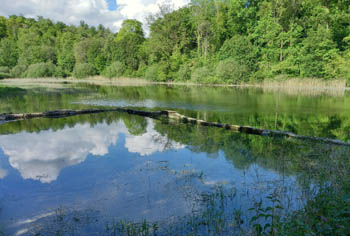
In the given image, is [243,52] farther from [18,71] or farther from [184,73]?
[18,71]

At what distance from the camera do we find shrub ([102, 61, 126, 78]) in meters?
61.0

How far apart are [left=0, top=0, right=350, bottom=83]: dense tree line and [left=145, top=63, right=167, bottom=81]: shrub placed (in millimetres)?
210

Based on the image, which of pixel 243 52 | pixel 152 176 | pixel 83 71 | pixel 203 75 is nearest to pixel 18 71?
pixel 83 71

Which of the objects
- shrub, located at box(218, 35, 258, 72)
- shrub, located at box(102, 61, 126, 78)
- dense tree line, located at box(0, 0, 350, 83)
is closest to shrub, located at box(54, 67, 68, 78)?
dense tree line, located at box(0, 0, 350, 83)

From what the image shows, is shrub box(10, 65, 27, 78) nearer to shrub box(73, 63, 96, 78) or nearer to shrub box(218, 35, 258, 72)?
shrub box(73, 63, 96, 78)

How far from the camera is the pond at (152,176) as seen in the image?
450cm

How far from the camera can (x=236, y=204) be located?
5047 millimetres

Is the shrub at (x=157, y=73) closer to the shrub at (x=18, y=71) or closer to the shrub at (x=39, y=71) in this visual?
the shrub at (x=39, y=71)

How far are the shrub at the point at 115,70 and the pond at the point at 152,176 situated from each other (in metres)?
49.6

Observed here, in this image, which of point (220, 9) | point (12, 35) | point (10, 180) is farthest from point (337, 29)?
point (12, 35)

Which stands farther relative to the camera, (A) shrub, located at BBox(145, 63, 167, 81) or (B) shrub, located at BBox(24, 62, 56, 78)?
(B) shrub, located at BBox(24, 62, 56, 78)

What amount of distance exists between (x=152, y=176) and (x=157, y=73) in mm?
51277

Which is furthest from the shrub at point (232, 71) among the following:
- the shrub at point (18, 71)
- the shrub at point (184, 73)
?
the shrub at point (18, 71)

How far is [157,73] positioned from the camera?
5656 cm
